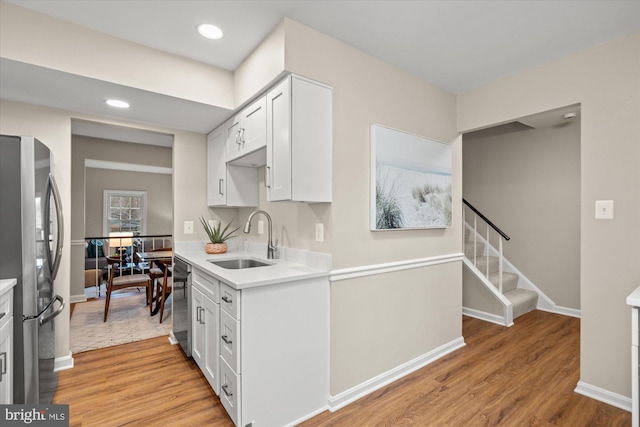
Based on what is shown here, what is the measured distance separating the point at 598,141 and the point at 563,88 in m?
0.46

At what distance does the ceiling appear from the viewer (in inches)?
68.8

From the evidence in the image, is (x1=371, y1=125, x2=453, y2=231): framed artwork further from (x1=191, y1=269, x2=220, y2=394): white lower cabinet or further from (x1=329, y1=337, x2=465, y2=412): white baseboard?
(x1=191, y1=269, x2=220, y2=394): white lower cabinet

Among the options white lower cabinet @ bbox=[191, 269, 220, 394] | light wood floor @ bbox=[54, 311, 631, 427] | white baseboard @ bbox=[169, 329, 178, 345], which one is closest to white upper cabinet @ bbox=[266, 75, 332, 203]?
white lower cabinet @ bbox=[191, 269, 220, 394]

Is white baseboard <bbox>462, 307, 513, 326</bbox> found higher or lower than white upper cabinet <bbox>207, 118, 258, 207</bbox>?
lower

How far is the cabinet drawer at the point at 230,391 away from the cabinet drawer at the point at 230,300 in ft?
1.08

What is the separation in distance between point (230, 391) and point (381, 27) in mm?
2344

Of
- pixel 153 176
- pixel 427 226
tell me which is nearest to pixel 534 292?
pixel 427 226

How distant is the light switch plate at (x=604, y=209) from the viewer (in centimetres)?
206

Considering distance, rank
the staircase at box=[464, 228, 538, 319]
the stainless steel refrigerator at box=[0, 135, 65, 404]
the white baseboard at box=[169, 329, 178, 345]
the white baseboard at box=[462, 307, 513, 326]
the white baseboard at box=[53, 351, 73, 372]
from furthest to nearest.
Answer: the staircase at box=[464, 228, 538, 319] < the white baseboard at box=[462, 307, 513, 326] < the white baseboard at box=[169, 329, 178, 345] < the white baseboard at box=[53, 351, 73, 372] < the stainless steel refrigerator at box=[0, 135, 65, 404]

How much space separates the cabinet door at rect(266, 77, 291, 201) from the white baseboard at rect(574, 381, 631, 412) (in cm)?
239

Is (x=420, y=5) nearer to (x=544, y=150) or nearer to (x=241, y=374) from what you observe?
(x=241, y=374)

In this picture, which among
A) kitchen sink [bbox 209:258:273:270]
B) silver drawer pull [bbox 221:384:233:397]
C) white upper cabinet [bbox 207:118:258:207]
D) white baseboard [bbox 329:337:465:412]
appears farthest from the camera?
white upper cabinet [bbox 207:118:258:207]

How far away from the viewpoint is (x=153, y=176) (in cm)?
775

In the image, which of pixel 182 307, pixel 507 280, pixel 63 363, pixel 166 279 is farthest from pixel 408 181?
pixel 63 363
